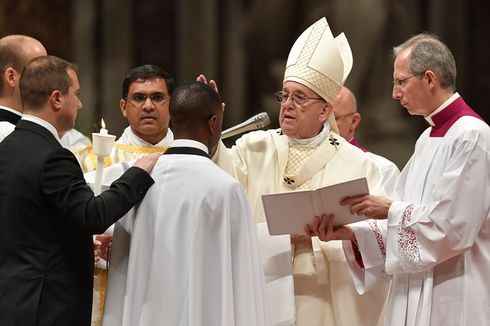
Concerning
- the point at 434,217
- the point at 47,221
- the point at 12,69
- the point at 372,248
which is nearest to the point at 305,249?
the point at 372,248

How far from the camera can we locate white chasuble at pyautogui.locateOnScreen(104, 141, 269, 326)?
394cm

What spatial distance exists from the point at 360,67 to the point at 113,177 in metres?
6.73

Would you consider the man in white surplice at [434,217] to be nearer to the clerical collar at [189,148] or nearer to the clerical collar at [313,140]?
the clerical collar at [313,140]

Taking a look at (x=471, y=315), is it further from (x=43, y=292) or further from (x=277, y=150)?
(x=43, y=292)

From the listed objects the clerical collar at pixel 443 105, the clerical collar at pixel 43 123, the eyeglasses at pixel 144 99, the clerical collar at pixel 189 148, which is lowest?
the clerical collar at pixel 189 148

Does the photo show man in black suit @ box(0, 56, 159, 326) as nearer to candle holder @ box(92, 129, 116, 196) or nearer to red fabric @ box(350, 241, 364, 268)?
candle holder @ box(92, 129, 116, 196)

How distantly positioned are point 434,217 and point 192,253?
122 centimetres

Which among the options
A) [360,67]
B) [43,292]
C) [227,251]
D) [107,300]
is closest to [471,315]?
[227,251]

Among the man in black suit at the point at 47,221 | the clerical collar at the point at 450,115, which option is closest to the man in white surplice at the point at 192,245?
the man in black suit at the point at 47,221

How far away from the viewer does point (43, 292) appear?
3984 mm

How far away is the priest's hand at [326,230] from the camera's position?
4.73 m

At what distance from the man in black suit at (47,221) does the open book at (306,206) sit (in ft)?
2.41

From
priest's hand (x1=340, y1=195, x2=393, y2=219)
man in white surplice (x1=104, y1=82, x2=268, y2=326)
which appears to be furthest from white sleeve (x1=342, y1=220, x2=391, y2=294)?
man in white surplice (x1=104, y1=82, x2=268, y2=326)

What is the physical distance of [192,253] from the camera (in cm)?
391
